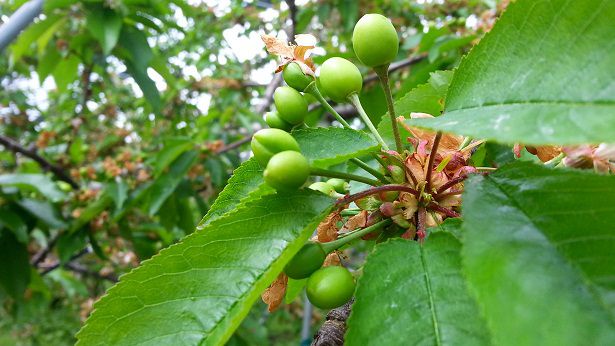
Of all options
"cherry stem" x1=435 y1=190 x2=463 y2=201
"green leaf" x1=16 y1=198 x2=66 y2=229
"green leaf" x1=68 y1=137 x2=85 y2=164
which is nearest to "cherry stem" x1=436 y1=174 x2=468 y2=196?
"cherry stem" x1=435 y1=190 x2=463 y2=201

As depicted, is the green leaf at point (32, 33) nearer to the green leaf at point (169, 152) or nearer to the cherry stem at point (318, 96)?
the green leaf at point (169, 152)

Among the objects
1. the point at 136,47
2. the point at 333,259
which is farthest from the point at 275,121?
the point at 136,47

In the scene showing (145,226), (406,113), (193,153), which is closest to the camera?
(406,113)

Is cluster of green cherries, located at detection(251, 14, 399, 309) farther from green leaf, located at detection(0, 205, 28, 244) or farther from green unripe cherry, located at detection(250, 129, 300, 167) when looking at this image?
green leaf, located at detection(0, 205, 28, 244)

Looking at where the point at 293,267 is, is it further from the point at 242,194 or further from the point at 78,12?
the point at 78,12

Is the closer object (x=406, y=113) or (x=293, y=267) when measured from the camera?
(x=293, y=267)

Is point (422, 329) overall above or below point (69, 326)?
above

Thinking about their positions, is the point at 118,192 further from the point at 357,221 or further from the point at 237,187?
the point at 357,221

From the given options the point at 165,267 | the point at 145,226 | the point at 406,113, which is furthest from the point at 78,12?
the point at 165,267
